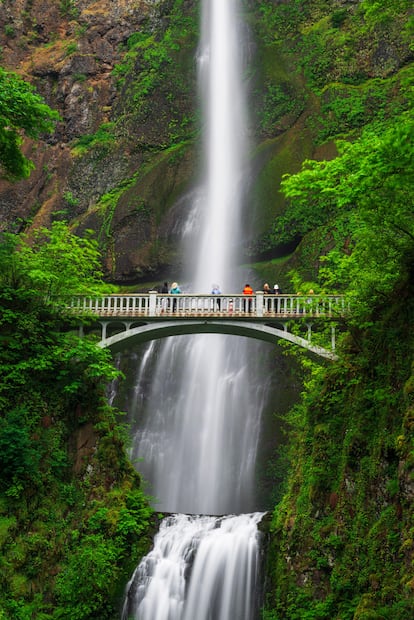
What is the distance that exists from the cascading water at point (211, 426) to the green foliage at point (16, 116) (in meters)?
10.8

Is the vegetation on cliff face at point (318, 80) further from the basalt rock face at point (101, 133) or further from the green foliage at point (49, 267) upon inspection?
the green foliage at point (49, 267)

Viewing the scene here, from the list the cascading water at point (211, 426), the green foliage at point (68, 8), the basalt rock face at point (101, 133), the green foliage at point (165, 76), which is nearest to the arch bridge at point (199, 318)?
the cascading water at point (211, 426)

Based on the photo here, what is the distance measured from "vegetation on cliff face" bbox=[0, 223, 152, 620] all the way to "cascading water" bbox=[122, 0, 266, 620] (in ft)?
4.47

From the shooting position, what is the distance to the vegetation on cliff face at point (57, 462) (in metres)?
16.5

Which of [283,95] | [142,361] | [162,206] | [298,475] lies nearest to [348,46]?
[283,95]

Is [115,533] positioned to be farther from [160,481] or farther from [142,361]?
[142,361]

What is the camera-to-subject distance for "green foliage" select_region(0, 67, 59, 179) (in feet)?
57.5

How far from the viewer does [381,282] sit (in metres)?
15.4

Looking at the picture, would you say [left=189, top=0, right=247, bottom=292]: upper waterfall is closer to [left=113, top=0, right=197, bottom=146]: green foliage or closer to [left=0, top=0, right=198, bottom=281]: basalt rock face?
[left=113, top=0, right=197, bottom=146]: green foliage

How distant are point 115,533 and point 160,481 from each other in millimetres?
9324

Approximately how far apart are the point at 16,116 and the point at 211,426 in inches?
614

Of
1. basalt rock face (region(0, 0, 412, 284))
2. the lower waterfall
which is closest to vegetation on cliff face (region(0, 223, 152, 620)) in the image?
the lower waterfall

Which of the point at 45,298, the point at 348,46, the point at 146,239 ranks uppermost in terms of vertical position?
the point at 348,46

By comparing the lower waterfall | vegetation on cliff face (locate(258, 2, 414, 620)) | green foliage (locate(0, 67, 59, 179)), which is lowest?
the lower waterfall
